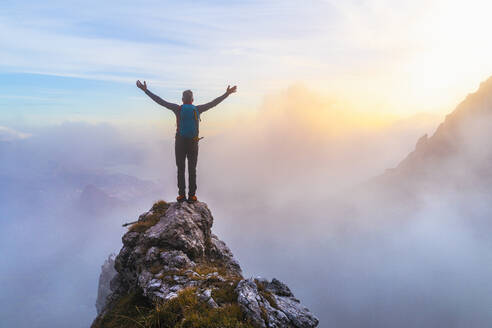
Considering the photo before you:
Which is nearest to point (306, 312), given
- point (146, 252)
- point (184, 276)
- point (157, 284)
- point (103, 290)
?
point (184, 276)

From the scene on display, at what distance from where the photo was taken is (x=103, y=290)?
171 metres

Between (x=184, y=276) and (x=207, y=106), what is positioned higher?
(x=207, y=106)

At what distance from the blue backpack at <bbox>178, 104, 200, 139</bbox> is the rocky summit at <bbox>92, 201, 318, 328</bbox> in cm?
458

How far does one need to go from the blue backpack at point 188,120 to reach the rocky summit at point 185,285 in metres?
4.58

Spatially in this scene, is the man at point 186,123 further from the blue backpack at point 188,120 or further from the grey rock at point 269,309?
the grey rock at point 269,309

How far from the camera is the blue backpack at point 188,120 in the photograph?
15.5 metres

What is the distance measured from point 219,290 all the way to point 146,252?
6.16 metres

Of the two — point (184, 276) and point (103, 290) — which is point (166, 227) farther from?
point (103, 290)

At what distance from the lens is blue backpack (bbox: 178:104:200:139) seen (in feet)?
51.0

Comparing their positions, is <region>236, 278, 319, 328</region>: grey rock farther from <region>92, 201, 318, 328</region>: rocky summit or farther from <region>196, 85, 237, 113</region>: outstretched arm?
<region>196, 85, 237, 113</region>: outstretched arm

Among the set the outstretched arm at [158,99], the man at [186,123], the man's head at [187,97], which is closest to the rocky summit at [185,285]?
the man at [186,123]

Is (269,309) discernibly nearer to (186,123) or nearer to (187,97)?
(186,123)

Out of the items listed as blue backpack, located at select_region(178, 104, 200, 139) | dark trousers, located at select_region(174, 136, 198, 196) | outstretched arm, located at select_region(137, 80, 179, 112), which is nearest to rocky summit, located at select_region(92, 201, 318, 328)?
dark trousers, located at select_region(174, 136, 198, 196)

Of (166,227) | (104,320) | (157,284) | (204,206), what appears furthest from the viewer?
(204,206)
